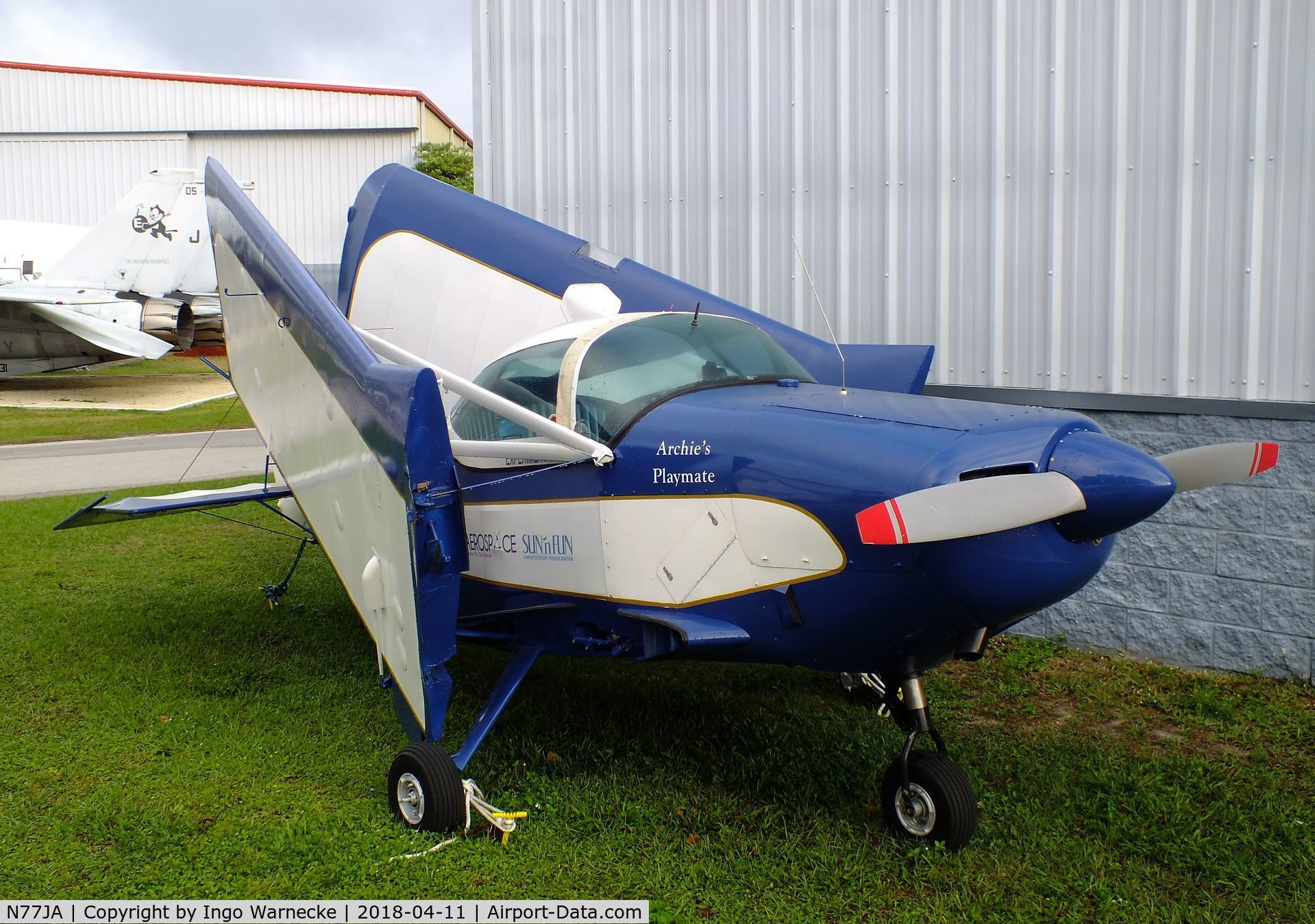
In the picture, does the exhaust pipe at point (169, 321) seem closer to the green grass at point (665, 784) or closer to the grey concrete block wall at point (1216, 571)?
the green grass at point (665, 784)

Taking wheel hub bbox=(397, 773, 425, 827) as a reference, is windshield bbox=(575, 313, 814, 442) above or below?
above

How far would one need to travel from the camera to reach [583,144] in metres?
8.17

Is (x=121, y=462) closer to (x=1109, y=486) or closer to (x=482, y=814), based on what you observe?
(x=482, y=814)

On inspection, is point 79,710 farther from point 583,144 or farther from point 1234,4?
point 1234,4

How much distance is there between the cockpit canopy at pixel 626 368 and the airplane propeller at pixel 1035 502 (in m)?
1.35

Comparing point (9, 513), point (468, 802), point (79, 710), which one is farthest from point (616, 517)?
point (9, 513)

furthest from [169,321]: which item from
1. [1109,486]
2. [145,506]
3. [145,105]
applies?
[1109,486]

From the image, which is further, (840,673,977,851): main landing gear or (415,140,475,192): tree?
(415,140,475,192): tree

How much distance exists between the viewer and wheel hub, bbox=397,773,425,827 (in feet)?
13.1

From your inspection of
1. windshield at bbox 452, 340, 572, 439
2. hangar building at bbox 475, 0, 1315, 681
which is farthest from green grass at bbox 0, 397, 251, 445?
windshield at bbox 452, 340, 572, 439

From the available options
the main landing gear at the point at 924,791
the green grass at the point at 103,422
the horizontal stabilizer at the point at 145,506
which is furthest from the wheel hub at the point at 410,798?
the green grass at the point at 103,422

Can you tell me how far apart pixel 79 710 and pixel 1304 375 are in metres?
6.60

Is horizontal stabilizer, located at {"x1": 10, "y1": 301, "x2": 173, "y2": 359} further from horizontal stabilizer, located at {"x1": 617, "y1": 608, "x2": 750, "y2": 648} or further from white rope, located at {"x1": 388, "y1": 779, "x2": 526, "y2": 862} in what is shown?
horizontal stabilizer, located at {"x1": 617, "y1": 608, "x2": 750, "y2": 648}

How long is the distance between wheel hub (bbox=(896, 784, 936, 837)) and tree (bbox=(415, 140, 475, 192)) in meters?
30.8
